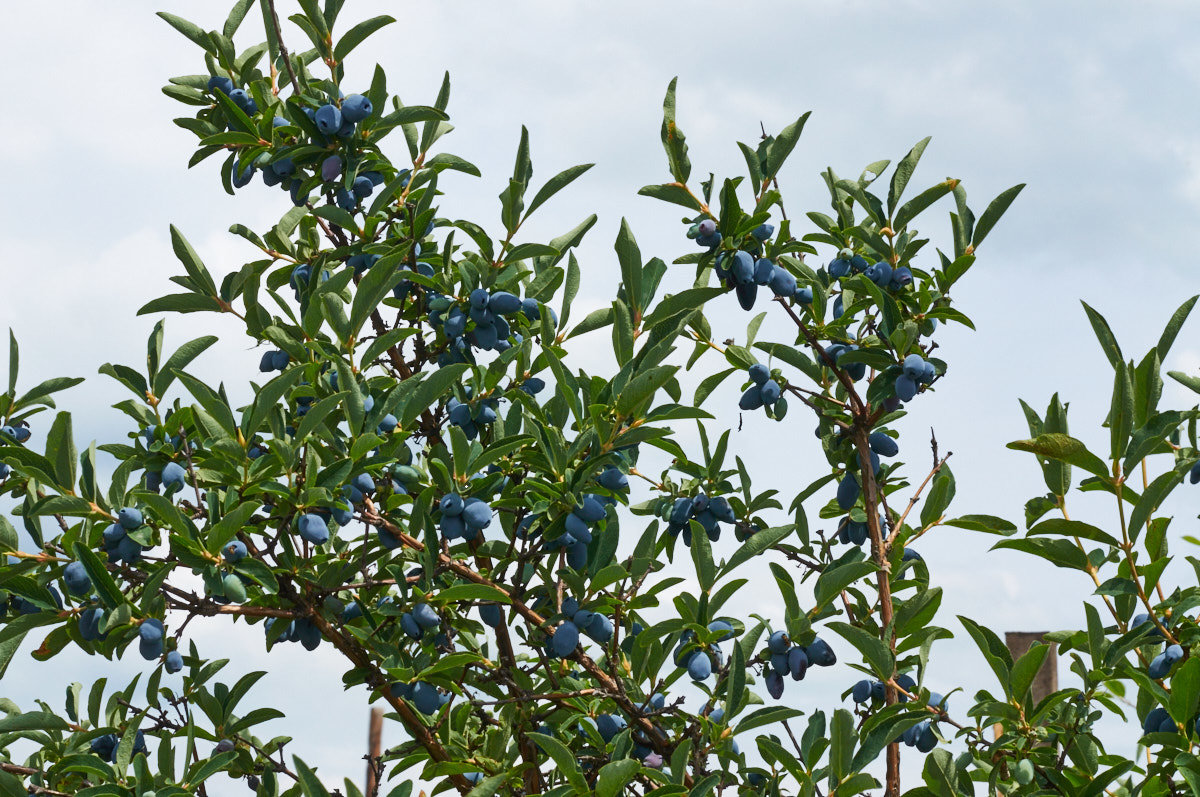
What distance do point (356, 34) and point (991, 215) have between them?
155 centimetres

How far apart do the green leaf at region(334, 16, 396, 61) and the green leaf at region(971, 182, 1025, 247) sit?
4.78ft

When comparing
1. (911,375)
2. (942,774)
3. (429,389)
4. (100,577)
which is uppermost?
(911,375)

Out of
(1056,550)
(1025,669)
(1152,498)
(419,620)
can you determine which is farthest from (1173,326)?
(419,620)

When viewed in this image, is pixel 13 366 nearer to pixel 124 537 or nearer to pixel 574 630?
pixel 124 537

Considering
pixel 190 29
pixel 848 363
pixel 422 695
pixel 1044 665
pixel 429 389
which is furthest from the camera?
pixel 1044 665

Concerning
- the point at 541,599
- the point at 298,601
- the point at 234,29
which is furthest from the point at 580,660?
the point at 234,29

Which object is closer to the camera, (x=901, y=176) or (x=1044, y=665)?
(x=901, y=176)

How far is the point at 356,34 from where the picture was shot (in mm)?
2615

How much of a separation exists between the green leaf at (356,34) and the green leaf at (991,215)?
1458 mm

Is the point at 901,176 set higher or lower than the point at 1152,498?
higher

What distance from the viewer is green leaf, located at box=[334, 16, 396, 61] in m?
2.60

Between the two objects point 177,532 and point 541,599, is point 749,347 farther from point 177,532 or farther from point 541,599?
point 177,532

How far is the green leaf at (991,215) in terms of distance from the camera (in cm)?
244

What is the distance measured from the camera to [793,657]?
7.22 feet
